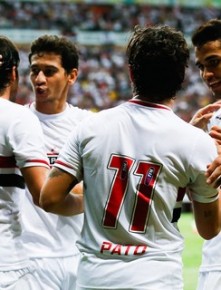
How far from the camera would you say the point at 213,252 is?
4156 mm

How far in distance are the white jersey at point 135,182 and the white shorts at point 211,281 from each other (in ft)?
3.47

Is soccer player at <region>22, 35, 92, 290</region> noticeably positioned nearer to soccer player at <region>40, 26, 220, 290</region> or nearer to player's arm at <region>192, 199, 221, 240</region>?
soccer player at <region>40, 26, 220, 290</region>

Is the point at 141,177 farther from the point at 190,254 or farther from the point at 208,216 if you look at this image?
the point at 190,254

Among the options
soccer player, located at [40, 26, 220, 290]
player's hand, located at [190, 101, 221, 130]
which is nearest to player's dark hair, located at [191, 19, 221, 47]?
player's hand, located at [190, 101, 221, 130]

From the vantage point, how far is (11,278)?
12.1 feet

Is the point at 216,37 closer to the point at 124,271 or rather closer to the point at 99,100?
the point at 124,271

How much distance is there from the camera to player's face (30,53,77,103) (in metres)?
4.65

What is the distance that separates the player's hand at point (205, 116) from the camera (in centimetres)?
420

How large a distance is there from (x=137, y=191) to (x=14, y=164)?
75cm

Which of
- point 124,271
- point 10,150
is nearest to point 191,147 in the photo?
point 124,271

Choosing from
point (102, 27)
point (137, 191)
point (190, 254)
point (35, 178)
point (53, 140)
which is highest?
point (137, 191)

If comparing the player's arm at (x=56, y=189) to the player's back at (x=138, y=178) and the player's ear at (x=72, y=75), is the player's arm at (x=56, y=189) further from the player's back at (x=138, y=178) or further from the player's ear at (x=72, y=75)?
the player's ear at (x=72, y=75)

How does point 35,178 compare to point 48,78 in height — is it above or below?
below

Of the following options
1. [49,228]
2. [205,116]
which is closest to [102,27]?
[49,228]
